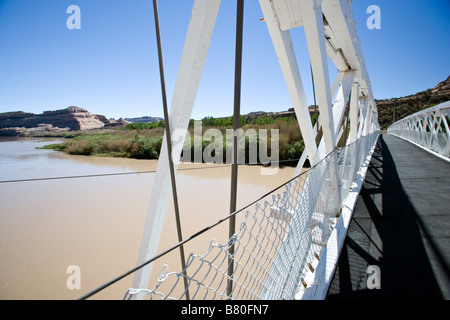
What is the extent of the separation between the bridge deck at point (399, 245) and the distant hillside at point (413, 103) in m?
38.9

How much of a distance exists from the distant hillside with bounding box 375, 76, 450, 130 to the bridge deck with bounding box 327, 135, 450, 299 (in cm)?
3888

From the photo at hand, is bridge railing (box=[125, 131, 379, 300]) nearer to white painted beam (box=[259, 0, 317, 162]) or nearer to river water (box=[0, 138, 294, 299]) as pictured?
white painted beam (box=[259, 0, 317, 162])

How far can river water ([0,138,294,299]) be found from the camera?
350cm

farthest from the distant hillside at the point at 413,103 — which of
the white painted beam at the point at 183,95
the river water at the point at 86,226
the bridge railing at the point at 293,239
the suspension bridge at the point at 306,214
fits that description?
the white painted beam at the point at 183,95

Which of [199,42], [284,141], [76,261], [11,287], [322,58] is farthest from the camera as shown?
[284,141]

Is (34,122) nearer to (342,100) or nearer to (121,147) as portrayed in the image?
(121,147)

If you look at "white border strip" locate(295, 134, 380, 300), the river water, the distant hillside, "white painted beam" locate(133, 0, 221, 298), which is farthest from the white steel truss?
the distant hillside

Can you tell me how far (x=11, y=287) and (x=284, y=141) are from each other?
11193 millimetres

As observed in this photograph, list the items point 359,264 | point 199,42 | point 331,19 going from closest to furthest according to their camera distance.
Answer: point 199,42
point 359,264
point 331,19

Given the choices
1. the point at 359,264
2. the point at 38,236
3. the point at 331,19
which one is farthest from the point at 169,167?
the point at 38,236

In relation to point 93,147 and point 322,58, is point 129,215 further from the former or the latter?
point 93,147

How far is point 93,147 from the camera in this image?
15.8 metres
